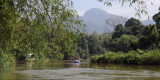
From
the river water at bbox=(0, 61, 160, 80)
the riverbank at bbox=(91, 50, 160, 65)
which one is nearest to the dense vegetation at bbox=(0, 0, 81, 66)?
the river water at bbox=(0, 61, 160, 80)

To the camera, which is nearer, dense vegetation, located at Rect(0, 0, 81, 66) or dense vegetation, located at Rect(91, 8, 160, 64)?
dense vegetation, located at Rect(0, 0, 81, 66)

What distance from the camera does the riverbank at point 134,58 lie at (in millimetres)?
33625

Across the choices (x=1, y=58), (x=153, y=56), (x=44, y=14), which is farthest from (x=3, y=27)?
(x=153, y=56)

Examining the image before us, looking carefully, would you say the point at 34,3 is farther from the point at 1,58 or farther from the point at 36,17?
the point at 1,58

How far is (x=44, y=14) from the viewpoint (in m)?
8.51

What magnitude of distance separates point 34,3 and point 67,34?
5.54 ft

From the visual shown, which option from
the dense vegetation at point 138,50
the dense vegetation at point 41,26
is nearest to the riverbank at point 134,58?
the dense vegetation at point 138,50

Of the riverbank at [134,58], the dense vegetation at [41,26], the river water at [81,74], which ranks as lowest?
the river water at [81,74]

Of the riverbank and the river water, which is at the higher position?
→ the riverbank

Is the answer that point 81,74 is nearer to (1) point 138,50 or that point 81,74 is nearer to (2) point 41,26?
(2) point 41,26

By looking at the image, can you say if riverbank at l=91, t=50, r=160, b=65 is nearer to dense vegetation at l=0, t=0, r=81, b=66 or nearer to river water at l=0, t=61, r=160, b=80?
river water at l=0, t=61, r=160, b=80

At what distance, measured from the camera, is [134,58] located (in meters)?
38.2

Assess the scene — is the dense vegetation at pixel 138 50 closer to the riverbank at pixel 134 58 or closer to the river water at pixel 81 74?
the riverbank at pixel 134 58

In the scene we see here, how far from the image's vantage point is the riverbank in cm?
3362
